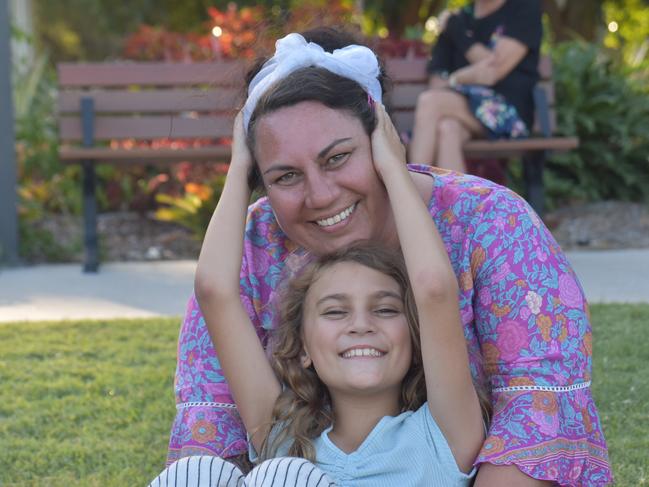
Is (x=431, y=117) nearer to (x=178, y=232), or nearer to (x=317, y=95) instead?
(x=178, y=232)

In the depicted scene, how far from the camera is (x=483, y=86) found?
19.2 ft

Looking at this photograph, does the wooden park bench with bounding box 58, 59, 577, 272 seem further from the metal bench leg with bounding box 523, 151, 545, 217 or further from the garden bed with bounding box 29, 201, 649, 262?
the garden bed with bounding box 29, 201, 649, 262

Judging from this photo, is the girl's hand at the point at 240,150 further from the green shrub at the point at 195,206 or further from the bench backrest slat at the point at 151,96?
the green shrub at the point at 195,206

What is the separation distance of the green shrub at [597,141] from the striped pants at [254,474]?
18.5ft

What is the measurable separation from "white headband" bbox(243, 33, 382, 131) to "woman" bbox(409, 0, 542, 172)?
301 cm

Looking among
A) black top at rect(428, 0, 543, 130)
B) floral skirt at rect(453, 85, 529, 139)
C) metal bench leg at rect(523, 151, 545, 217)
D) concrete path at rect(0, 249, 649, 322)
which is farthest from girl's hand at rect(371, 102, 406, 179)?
metal bench leg at rect(523, 151, 545, 217)

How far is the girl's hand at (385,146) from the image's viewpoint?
8.08 feet

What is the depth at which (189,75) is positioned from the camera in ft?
21.8

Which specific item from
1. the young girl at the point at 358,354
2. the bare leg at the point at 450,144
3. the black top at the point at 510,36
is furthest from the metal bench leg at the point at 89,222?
the young girl at the point at 358,354

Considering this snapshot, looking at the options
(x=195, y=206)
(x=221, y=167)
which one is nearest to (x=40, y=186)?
(x=221, y=167)

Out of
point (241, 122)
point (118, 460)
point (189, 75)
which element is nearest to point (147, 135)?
point (189, 75)

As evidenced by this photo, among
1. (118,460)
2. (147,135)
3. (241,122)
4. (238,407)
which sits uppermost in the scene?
(147,135)

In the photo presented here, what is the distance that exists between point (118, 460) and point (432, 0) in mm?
11429

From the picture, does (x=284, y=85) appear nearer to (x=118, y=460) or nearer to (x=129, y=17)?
(x=118, y=460)
